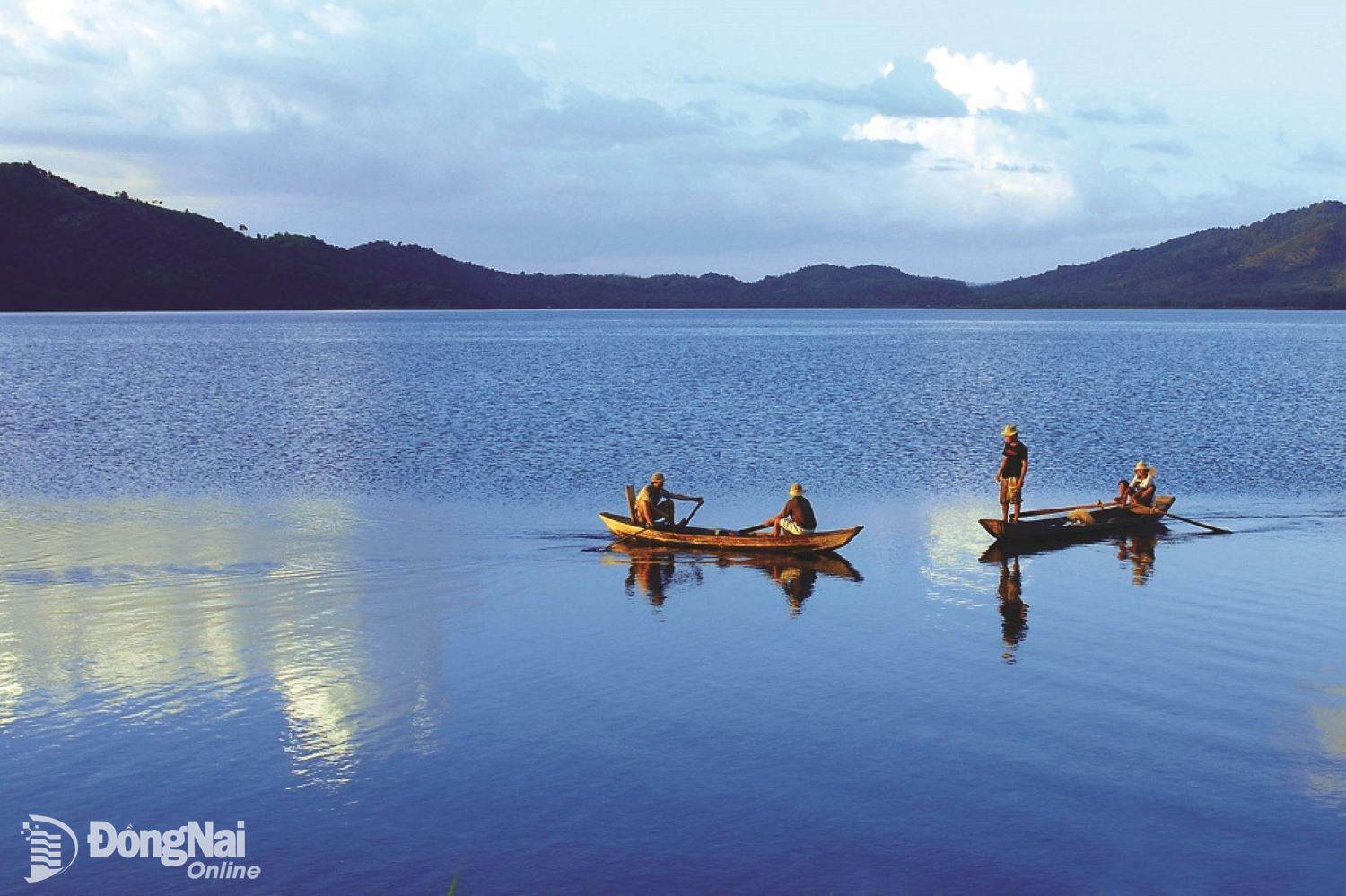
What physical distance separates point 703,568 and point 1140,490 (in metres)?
12.7

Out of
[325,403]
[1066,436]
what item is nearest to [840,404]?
[1066,436]

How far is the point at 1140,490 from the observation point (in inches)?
1323

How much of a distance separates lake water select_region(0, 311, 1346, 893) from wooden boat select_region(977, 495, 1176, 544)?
2.87 feet

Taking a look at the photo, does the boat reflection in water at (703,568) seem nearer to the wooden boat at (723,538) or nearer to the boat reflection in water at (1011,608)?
the wooden boat at (723,538)

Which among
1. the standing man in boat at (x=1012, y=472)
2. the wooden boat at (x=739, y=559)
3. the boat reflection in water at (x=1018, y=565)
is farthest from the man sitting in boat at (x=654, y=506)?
the standing man in boat at (x=1012, y=472)

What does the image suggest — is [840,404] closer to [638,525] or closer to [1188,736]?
[638,525]

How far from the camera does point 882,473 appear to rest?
43.9 meters

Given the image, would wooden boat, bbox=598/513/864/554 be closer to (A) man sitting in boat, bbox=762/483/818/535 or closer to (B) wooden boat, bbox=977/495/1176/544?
(A) man sitting in boat, bbox=762/483/818/535

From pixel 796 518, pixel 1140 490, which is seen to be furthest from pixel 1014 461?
pixel 796 518

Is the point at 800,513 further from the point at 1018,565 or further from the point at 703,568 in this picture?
the point at 1018,565

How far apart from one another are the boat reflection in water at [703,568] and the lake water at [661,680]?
196 millimetres

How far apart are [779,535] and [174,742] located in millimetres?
15709

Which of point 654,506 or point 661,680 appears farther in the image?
point 654,506

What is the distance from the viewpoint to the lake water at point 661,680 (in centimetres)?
1345
